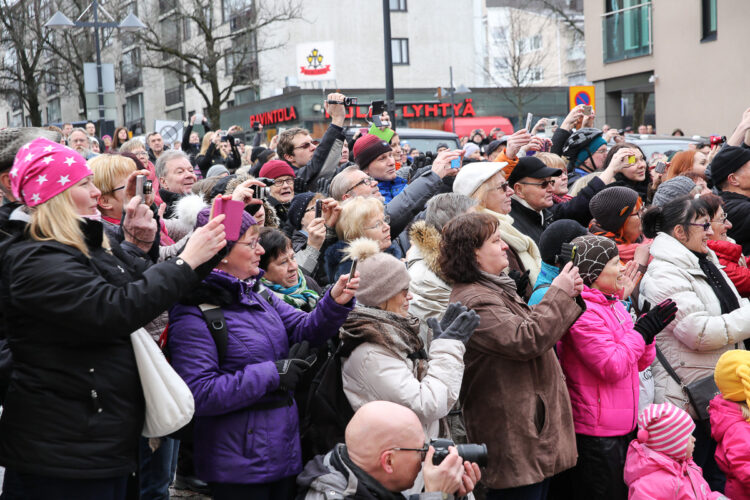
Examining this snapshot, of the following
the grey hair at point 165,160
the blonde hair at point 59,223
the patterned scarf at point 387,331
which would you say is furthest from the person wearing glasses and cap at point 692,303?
the grey hair at point 165,160

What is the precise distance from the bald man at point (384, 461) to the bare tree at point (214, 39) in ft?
101

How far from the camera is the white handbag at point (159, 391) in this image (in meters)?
3.13

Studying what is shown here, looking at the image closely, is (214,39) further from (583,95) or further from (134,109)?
(134,109)

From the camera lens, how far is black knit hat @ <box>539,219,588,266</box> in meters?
4.86

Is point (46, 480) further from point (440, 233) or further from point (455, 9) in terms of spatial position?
point (455, 9)

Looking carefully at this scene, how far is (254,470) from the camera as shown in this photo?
3.43 meters

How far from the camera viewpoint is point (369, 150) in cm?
659

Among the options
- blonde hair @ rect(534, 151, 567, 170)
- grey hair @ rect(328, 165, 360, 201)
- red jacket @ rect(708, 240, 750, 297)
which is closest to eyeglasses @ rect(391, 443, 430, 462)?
grey hair @ rect(328, 165, 360, 201)

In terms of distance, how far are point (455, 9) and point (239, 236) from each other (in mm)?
45052

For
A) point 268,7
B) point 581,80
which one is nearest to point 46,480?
point 268,7

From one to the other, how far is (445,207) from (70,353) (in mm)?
2459

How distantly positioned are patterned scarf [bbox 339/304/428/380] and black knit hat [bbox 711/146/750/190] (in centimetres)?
378

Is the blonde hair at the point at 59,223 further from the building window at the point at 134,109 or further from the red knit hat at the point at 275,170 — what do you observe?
the building window at the point at 134,109

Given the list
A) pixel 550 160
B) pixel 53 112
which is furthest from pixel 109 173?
pixel 53 112
